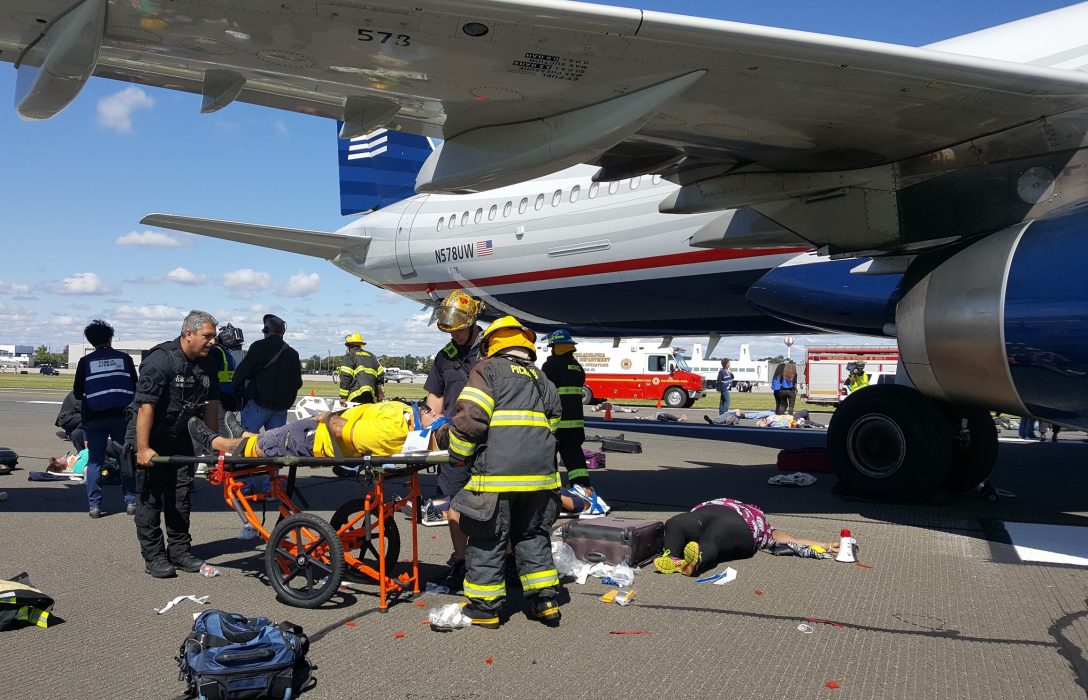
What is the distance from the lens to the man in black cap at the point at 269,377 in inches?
338

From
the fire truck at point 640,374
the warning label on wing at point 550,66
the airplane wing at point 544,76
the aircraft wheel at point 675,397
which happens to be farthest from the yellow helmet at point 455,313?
the aircraft wheel at point 675,397

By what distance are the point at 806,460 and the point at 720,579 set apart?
5.45m

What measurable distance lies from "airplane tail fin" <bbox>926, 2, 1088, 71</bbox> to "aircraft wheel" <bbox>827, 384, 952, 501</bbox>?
3.28 m

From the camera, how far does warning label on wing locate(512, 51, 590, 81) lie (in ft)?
18.2

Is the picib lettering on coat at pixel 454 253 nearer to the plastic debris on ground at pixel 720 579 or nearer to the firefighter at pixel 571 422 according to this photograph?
the firefighter at pixel 571 422

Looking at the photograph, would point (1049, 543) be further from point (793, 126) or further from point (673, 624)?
point (793, 126)

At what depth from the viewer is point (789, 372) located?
72.4 feet

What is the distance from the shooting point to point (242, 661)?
3.51 meters

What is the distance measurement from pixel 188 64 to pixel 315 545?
3.57 m

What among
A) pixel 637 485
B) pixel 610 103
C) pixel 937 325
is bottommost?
pixel 637 485

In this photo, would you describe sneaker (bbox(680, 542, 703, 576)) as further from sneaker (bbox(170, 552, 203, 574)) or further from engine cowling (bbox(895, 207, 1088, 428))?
sneaker (bbox(170, 552, 203, 574))

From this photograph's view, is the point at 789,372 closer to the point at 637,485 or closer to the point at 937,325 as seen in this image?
the point at 637,485

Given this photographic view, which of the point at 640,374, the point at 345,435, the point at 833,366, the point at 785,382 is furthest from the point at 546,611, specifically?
the point at 833,366

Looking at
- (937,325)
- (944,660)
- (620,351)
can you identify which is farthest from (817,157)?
(620,351)
